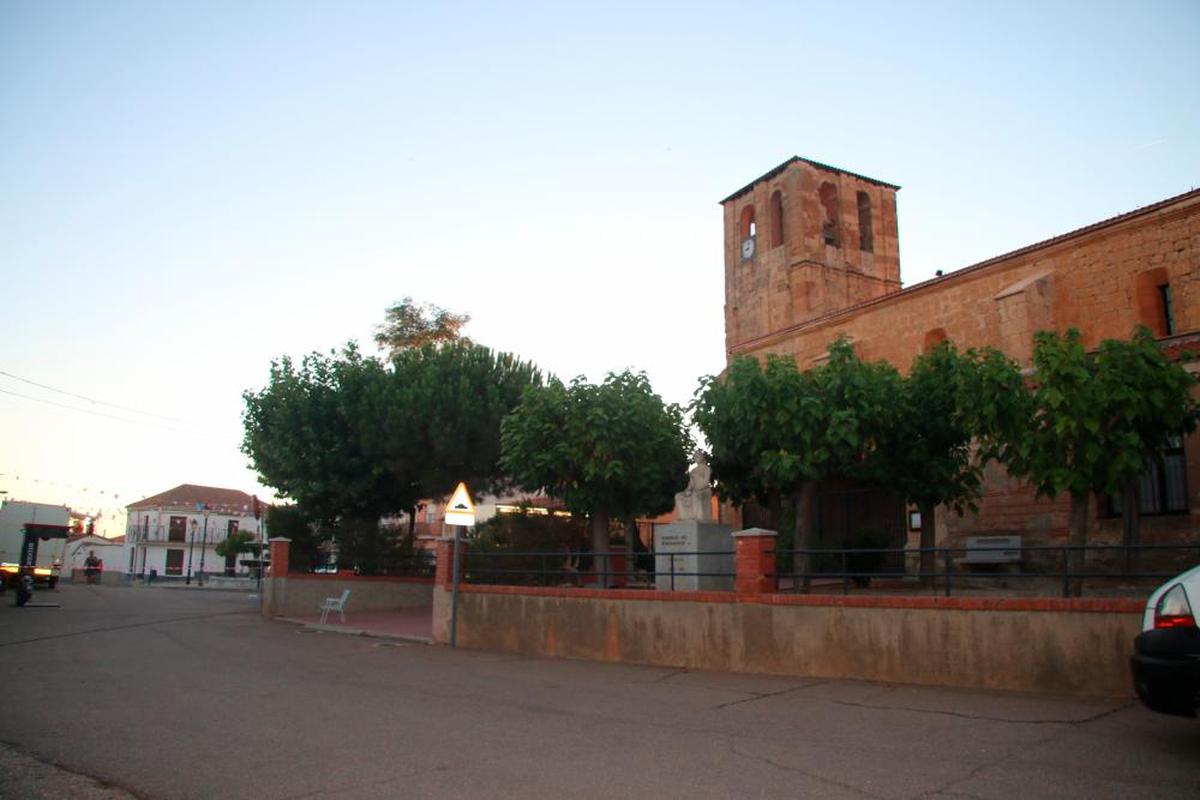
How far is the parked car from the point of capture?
18.3 ft

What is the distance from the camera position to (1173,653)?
18.7 feet

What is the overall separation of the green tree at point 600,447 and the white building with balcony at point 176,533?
57.3 metres

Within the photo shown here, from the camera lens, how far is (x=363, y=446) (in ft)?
76.9

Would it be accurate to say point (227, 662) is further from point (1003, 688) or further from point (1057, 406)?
point (1057, 406)

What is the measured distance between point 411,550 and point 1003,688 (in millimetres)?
18802

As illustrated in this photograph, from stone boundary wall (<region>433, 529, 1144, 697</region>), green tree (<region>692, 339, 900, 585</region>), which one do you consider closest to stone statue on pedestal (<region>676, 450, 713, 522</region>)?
green tree (<region>692, 339, 900, 585</region>)

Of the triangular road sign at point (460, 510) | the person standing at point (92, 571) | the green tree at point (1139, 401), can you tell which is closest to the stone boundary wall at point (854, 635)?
the triangular road sign at point (460, 510)

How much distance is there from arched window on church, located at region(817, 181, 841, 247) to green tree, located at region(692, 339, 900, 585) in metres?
20.1

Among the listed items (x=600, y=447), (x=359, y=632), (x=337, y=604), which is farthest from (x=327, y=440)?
(x=600, y=447)

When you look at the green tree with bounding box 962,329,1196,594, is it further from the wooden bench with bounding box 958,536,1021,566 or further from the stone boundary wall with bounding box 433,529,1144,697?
the wooden bench with bounding box 958,536,1021,566

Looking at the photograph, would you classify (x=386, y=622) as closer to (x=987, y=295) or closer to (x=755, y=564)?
(x=755, y=564)

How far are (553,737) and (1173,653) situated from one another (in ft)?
15.5

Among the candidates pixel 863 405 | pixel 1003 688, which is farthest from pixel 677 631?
pixel 863 405

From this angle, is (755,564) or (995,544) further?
(995,544)
